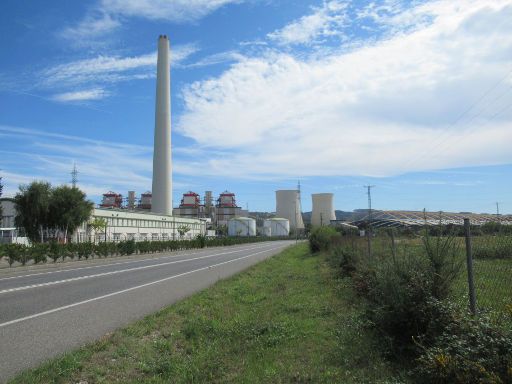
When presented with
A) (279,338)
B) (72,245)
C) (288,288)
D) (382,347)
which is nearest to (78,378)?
(279,338)

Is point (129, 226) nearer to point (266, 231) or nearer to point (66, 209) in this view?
point (66, 209)

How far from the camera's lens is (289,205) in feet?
442

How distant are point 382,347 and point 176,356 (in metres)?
2.94

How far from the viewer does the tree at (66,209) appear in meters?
50.8

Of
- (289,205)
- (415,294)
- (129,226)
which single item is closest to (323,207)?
(289,205)

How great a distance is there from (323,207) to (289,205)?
1918cm

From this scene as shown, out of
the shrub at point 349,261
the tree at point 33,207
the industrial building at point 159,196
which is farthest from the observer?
the industrial building at point 159,196

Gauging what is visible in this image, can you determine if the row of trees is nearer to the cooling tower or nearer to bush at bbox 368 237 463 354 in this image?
bush at bbox 368 237 463 354

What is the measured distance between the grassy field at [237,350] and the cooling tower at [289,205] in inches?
4761

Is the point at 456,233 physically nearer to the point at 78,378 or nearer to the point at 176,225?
the point at 78,378

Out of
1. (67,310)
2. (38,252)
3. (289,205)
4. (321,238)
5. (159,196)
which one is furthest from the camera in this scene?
(289,205)

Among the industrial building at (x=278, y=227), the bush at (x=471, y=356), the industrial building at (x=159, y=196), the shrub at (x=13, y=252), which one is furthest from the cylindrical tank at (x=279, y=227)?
the bush at (x=471, y=356)

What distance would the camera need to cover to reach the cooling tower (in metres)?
132

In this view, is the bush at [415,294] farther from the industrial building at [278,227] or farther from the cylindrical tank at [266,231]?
the cylindrical tank at [266,231]
